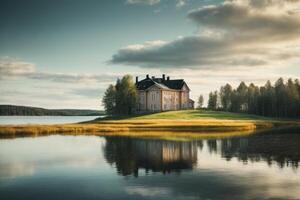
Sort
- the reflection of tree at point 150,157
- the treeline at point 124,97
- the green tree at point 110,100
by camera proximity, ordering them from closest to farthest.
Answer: the reflection of tree at point 150,157, the treeline at point 124,97, the green tree at point 110,100

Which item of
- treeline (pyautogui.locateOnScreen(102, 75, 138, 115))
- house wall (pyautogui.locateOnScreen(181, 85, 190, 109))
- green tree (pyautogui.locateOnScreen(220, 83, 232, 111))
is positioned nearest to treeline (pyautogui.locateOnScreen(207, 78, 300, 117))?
green tree (pyautogui.locateOnScreen(220, 83, 232, 111))

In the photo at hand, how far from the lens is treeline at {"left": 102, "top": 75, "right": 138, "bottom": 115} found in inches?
5207

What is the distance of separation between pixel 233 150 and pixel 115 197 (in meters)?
28.1

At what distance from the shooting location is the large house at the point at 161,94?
5645 inches

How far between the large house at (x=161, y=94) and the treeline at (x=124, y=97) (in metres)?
8.86

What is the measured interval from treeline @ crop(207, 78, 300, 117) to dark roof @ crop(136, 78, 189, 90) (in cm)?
3577

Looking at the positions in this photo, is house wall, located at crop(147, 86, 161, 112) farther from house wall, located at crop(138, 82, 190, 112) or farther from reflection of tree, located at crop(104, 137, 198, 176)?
reflection of tree, located at crop(104, 137, 198, 176)

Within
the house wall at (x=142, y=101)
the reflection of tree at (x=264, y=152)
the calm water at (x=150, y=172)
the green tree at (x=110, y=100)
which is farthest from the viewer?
the house wall at (x=142, y=101)

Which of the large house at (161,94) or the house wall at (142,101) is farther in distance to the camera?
the house wall at (142,101)

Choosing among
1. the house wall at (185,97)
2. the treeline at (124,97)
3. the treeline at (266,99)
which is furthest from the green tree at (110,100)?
the treeline at (266,99)

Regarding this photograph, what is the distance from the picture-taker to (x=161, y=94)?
142250mm

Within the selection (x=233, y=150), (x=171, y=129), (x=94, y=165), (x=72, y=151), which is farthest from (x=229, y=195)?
(x=171, y=129)

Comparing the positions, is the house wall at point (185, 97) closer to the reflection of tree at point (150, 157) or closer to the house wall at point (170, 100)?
the house wall at point (170, 100)

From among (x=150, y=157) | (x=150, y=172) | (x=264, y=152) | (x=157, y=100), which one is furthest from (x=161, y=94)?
→ (x=150, y=172)
